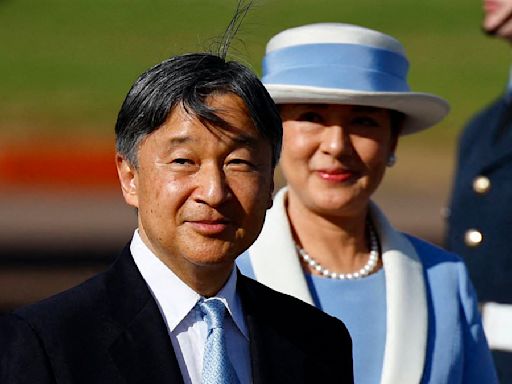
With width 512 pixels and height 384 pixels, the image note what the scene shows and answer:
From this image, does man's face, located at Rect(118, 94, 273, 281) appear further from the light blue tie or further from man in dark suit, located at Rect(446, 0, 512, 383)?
man in dark suit, located at Rect(446, 0, 512, 383)

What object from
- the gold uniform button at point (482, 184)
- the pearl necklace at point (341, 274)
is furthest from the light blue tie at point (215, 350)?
the gold uniform button at point (482, 184)

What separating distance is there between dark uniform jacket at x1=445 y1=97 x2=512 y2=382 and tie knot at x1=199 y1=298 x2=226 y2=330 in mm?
2027

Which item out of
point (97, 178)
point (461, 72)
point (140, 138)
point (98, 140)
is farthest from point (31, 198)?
point (140, 138)

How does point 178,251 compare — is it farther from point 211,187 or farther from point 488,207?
point 488,207

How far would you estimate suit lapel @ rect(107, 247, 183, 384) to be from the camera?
8.02ft

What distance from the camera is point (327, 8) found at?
67.4 ft

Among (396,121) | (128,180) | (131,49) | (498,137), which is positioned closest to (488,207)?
(498,137)

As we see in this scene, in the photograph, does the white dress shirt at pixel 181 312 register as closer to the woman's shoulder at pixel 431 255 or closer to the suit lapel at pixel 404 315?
the suit lapel at pixel 404 315

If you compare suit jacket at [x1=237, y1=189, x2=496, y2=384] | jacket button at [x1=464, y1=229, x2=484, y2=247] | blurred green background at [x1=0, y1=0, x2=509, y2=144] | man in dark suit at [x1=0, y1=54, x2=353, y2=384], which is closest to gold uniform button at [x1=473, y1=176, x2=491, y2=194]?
jacket button at [x1=464, y1=229, x2=484, y2=247]

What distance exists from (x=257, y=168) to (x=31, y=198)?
11.6 m

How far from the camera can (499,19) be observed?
4402 mm

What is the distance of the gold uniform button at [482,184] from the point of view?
457cm

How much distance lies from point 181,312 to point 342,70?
1326mm

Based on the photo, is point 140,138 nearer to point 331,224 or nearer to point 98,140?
point 331,224
